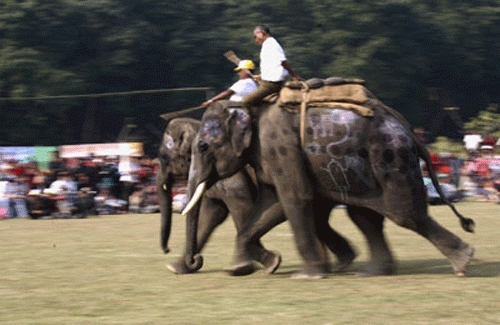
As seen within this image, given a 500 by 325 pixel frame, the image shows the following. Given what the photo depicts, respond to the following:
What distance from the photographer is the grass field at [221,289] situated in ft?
31.3

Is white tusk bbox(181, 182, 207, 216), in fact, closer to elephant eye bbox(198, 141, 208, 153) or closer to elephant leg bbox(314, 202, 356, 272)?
elephant eye bbox(198, 141, 208, 153)

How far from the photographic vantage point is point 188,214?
527 inches

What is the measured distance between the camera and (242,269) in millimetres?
12742

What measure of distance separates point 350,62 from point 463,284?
40869 millimetres

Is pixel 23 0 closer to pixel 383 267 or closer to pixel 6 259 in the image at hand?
pixel 6 259

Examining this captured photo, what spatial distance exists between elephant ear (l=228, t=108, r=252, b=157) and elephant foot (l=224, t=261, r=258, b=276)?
49.0 inches

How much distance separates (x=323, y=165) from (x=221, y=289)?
6.14ft

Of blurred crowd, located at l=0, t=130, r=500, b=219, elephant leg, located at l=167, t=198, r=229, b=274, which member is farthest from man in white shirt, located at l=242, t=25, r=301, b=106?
blurred crowd, located at l=0, t=130, r=500, b=219

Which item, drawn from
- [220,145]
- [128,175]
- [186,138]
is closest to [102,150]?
[128,175]

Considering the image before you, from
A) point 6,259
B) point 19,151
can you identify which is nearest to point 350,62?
point 19,151

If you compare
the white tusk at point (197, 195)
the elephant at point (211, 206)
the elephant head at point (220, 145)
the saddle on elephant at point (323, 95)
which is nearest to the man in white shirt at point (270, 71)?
the saddle on elephant at point (323, 95)

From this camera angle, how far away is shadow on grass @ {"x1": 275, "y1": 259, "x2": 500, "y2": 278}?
500 inches

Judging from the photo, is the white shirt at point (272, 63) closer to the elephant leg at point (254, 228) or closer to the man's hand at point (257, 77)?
the man's hand at point (257, 77)

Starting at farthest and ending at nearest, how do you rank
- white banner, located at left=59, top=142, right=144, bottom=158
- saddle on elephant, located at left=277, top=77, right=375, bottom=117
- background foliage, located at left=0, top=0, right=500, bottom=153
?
background foliage, located at left=0, top=0, right=500, bottom=153
white banner, located at left=59, top=142, right=144, bottom=158
saddle on elephant, located at left=277, top=77, right=375, bottom=117
